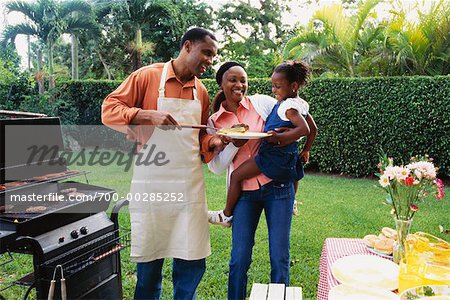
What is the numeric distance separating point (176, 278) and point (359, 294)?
1.44 metres

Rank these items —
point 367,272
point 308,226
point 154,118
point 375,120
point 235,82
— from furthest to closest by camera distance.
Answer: point 375,120 < point 308,226 < point 235,82 < point 154,118 < point 367,272

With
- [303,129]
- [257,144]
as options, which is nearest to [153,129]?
[257,144]

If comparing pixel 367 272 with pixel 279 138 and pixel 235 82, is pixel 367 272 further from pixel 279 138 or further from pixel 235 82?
pixel 235 82

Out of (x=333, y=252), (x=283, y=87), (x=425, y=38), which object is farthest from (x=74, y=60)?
(x=333, y=252)

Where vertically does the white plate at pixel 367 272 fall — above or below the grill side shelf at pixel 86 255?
above

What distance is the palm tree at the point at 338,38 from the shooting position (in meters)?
8.64

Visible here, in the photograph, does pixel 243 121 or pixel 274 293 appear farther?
pixel 243 121

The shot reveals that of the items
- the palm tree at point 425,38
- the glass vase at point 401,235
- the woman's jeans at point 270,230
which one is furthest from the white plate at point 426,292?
the palm tree at point 425,38

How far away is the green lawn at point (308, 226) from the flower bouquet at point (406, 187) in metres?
1.82

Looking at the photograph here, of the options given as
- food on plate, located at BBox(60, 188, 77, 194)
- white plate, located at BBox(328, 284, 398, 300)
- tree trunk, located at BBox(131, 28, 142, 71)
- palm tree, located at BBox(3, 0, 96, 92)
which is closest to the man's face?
food on plate, located at BBox(60, 188, 77, 194)

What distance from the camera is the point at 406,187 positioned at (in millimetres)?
1841

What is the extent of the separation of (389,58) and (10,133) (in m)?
7.71

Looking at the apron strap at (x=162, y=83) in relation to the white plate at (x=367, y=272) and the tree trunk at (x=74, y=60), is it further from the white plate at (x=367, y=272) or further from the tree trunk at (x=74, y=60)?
the tree trunk at (x=74, y=60)

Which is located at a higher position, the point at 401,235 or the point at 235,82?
the point at 235,82
